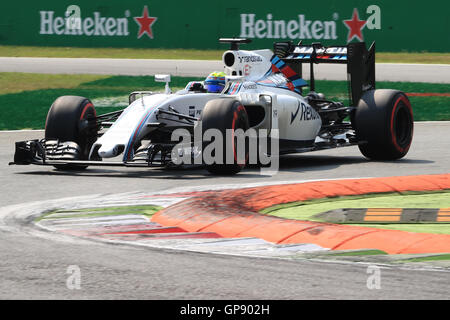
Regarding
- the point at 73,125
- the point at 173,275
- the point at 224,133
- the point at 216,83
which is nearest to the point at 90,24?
the point at 216,83

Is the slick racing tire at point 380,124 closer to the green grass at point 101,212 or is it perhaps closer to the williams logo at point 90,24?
the green grass at point 101,212

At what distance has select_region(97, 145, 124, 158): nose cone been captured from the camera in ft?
37.6

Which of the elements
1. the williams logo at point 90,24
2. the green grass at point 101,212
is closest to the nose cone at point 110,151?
the green grass at point 101,212

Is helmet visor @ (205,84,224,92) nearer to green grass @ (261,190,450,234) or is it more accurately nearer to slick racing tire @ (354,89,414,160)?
slick racing tire @ (354,89,414,160)

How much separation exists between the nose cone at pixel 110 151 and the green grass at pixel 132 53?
19.3 metres

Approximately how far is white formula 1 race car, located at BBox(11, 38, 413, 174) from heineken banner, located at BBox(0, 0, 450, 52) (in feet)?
50.6

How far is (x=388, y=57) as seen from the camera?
30500 millimetres

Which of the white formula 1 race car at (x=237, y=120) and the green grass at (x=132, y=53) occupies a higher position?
the green grass at (x=132, y=53)

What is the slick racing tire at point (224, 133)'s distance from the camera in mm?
11438

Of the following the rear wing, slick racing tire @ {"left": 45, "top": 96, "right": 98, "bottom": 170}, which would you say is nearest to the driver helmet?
slick racing tire @ {"left": 45, "top": 96, "right": 98, "bottom": 170}

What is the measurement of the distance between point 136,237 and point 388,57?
24.1 meters

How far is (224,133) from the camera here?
37.6 feet
